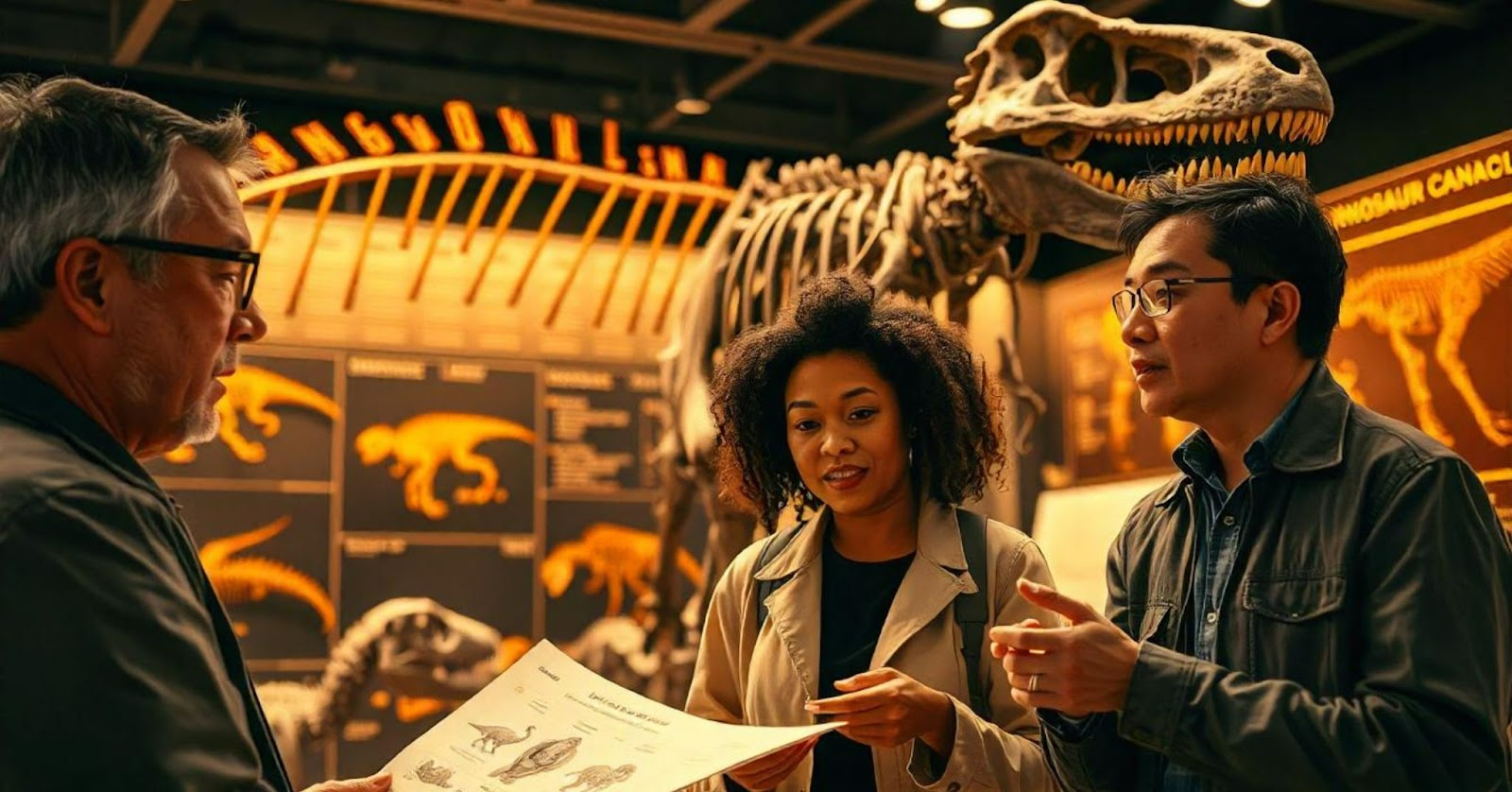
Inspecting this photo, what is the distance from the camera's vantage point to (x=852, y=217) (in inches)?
211

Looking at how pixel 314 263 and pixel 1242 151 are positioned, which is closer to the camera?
pixel 1242 151

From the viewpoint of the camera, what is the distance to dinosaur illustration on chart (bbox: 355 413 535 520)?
7098 millimetres

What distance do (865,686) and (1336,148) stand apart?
7.89 feet

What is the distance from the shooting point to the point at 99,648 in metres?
1.37

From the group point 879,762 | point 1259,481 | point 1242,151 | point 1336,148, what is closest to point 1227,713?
point 1259,481

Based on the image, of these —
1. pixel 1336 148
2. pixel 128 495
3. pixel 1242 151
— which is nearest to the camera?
pixel 128 495

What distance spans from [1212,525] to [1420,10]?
4233 millimetres

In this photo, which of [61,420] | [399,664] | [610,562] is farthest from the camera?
[610,562]

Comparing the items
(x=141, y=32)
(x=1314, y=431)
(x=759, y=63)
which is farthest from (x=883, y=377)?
(x=141, y=32)

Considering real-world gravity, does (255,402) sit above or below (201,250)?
above

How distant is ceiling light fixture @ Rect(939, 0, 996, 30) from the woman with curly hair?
3693 mm

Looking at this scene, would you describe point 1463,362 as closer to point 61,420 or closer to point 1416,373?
point 1416,373

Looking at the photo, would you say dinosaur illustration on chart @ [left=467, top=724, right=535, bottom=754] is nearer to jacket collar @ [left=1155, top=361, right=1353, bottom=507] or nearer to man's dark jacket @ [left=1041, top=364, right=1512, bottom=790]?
man's dark jacket @ [left=1041, top=364, right=1512, bottom=790]

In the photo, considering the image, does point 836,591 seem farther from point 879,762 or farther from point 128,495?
point 128,495
